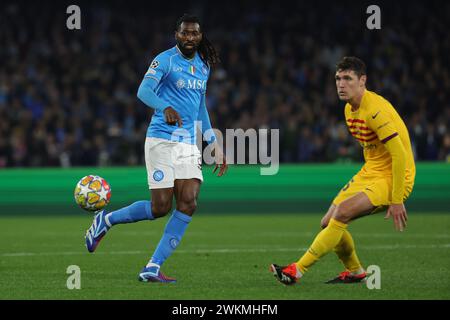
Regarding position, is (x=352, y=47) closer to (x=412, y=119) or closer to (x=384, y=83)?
(x=384, y=83)

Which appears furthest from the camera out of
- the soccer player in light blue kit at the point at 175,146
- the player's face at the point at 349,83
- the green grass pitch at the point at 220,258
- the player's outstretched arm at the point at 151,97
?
the soccer player in light blue kit at the point at 175,146

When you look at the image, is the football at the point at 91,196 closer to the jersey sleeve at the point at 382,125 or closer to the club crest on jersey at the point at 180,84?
the club crest on jersey at the point at 180,84

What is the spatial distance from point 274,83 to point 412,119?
3.64m

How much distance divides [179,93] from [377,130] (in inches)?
72.8

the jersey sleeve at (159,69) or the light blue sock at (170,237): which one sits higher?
the jersey sleeve at (159,69)

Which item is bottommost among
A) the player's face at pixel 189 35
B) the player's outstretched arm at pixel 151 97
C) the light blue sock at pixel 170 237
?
the light blue sock at pixel 170 237

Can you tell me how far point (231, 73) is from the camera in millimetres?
22703

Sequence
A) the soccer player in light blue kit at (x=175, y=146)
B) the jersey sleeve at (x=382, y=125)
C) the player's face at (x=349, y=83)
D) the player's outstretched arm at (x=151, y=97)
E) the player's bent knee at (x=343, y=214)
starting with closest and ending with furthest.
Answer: the jersey sleeve at (x=382, y=125) < the player's bent knee at (x=343, y=214) < the player's face at (x=349, y=83) < the player's outstretched arm at (x=151, y=97) < the soccer player in light blue kit at (x=175, y=146)

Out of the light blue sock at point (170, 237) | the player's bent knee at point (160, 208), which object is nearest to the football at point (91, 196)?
the player's bent knee at point (160, 208)

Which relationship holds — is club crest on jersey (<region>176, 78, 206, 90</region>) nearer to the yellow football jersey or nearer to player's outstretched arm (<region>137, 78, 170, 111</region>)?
player's outstretched arm (<region>137, 78, 170, 111</region>)

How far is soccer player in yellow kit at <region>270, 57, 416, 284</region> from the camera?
7.61 m

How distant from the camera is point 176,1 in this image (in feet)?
83.4

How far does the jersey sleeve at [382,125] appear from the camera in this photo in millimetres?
7613

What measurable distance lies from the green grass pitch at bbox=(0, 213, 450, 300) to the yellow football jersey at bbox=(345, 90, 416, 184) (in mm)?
982
